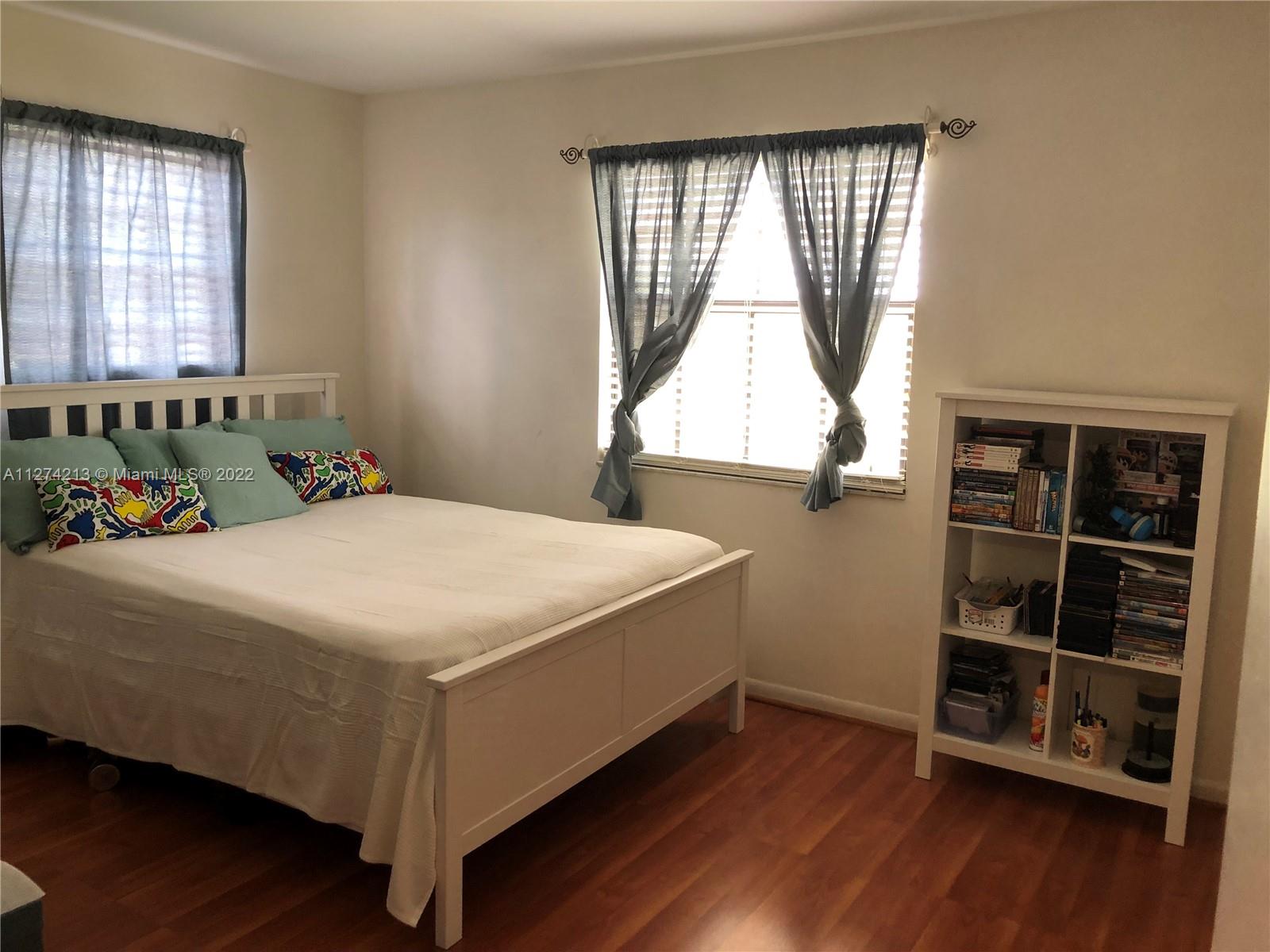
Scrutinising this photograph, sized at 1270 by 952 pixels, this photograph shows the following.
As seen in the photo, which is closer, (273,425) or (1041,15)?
(1041,15)

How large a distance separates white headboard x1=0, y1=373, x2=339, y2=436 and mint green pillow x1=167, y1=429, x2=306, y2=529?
24 centimetres

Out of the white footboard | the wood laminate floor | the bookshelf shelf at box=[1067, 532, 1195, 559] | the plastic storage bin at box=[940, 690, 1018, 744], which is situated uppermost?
the bookshelf shelf at box=[1067, 532, 1195, 559]

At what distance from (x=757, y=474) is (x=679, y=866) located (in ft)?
5.43

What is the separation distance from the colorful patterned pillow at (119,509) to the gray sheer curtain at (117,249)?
615mm

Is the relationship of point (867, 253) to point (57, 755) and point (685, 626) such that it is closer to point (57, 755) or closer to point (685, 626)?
point (685, 626)

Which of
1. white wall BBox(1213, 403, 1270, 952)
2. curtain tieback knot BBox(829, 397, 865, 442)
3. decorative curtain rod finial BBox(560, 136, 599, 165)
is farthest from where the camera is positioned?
decorative curtain rod finial BBox(560, 136, 599, 165)

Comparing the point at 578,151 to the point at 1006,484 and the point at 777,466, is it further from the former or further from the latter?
the point at 1006,484

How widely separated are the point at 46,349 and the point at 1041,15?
3623 mm

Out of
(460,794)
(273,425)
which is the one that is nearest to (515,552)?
(460,794)

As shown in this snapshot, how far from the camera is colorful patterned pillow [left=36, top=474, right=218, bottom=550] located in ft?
10.8

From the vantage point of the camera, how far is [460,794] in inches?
94.2

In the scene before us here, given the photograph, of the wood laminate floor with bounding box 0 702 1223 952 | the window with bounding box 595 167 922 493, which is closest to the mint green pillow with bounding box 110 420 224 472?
the wood laminate floor with bounding box 0 702 1223 952

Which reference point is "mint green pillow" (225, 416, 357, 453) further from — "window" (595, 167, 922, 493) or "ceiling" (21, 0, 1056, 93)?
"ceiling" (21, 0, 1056, 93)

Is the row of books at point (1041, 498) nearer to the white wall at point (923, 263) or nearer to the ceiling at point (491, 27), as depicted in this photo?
the white wall at point (923, 263)
